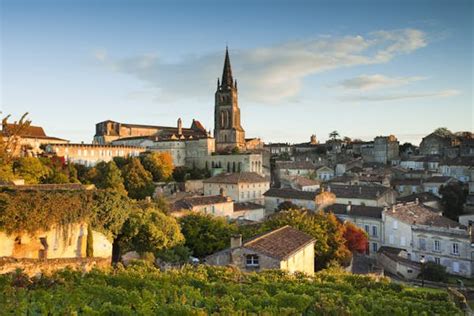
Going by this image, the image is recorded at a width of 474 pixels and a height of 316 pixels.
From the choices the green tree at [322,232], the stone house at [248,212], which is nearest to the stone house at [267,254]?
the green tree at [322,232]

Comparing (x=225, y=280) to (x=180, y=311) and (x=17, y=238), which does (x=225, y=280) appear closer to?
(x=180, y=311)

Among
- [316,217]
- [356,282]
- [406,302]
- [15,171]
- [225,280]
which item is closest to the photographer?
[406,302]

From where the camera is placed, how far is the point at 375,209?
1594 inches

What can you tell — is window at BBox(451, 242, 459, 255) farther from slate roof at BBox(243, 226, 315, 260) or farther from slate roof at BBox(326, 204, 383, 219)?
slate roof at BBox(243, 226, 315, 260)

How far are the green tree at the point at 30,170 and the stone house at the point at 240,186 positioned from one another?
2128 cm

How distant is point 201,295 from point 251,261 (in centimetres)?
639

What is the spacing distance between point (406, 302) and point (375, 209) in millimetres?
28255

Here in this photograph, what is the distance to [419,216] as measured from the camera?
36844mm

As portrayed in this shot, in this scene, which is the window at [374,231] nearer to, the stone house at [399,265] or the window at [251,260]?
the stone house at [399,265]

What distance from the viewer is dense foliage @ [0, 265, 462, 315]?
37.5 ft

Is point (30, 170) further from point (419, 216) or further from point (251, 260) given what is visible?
point (419, 216)

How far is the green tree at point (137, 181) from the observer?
54.9 meters

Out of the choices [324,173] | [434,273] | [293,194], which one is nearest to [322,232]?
[434,273]

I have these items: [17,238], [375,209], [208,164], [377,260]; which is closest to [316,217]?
[377,260]
